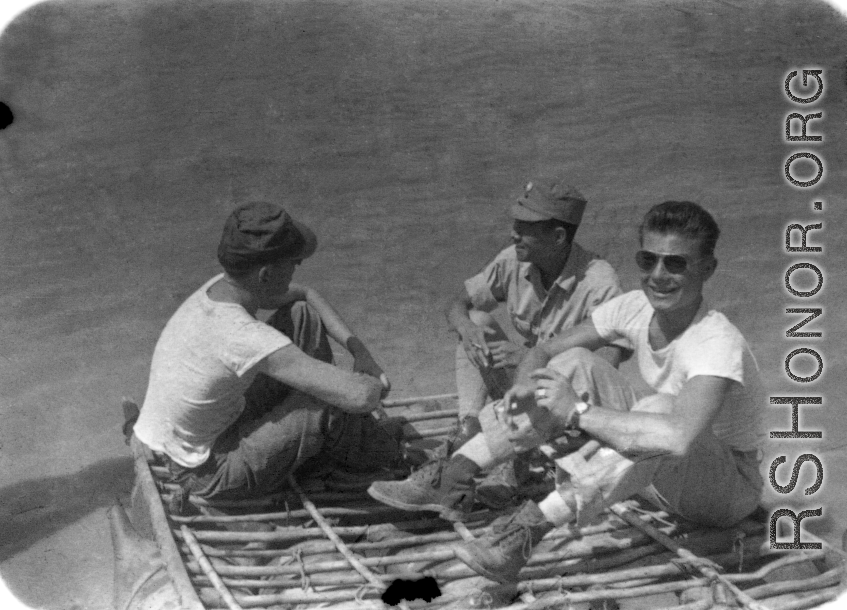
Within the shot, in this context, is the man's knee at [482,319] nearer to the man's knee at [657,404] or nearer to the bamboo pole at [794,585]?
the man's knee at [657,404]

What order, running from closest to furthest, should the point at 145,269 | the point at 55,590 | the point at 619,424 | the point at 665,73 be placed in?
the point at 619,424 < the point at 55,590 < the point at 665,73 < the point at 145,269

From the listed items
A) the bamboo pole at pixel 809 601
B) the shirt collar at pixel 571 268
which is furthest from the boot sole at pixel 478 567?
the shirt collar at pixel 571 268

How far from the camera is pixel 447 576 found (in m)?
→ 2.72

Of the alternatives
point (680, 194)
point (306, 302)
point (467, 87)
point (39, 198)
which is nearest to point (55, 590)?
point (306, 302)

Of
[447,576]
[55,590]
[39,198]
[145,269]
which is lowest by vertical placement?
[55,590]

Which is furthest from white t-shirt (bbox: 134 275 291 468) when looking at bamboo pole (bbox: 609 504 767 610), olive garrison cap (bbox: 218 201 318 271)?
bamboo pole (bbox: 609 504 767 610)

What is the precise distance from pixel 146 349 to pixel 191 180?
2.42ft

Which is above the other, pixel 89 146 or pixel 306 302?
pixel 89 146

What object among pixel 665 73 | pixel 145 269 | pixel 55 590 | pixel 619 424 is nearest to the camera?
pixel 619 424

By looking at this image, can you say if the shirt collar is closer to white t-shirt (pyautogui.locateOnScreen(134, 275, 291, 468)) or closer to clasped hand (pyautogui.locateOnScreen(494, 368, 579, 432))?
clasped hand (pyautogui.locateOnScreen(494, 368, 579, 432))

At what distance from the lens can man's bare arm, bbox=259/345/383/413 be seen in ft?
8.95

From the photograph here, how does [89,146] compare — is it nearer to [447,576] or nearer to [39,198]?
[39,198]

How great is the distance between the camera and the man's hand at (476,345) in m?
3.23

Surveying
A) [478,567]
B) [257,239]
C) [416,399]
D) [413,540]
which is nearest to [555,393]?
[478,567]
